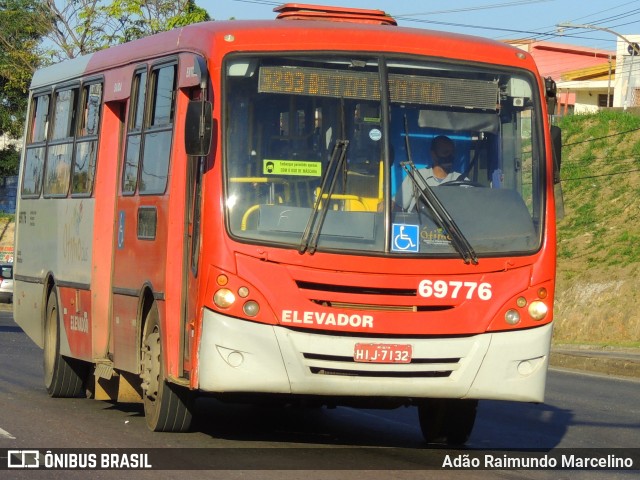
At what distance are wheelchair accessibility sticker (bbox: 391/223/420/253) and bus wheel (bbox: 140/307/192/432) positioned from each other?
2.03m

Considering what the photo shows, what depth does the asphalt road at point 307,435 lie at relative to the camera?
28.4 feet

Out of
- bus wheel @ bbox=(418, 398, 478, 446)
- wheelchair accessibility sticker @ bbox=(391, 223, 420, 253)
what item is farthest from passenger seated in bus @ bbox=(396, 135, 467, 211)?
bus wheel @ bbox=(418, 398, 478, 446)

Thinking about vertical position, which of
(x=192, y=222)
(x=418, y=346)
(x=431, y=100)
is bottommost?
(x=418, y=346)

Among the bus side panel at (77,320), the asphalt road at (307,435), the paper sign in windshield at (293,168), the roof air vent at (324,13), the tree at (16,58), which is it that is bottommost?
the asphalt road at (307,435)

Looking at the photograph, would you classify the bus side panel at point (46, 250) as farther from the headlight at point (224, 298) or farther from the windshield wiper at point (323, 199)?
the windshield wiper at point (323, 199)

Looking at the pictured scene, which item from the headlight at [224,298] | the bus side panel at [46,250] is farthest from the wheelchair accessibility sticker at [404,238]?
the bus side panel at [46,250]

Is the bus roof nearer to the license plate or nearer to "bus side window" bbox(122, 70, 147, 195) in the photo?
"bus side window" bbox(122, 70, 147, 195)

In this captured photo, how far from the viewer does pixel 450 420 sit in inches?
407

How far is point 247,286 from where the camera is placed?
28.7 feet

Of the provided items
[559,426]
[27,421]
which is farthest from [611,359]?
[27,421]

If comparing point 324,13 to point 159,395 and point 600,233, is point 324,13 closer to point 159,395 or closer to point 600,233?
point 159,395

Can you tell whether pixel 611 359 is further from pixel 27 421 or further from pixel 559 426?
pixel 27 421

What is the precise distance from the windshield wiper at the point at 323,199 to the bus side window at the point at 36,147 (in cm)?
616

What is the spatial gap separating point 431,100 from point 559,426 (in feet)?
13.0
